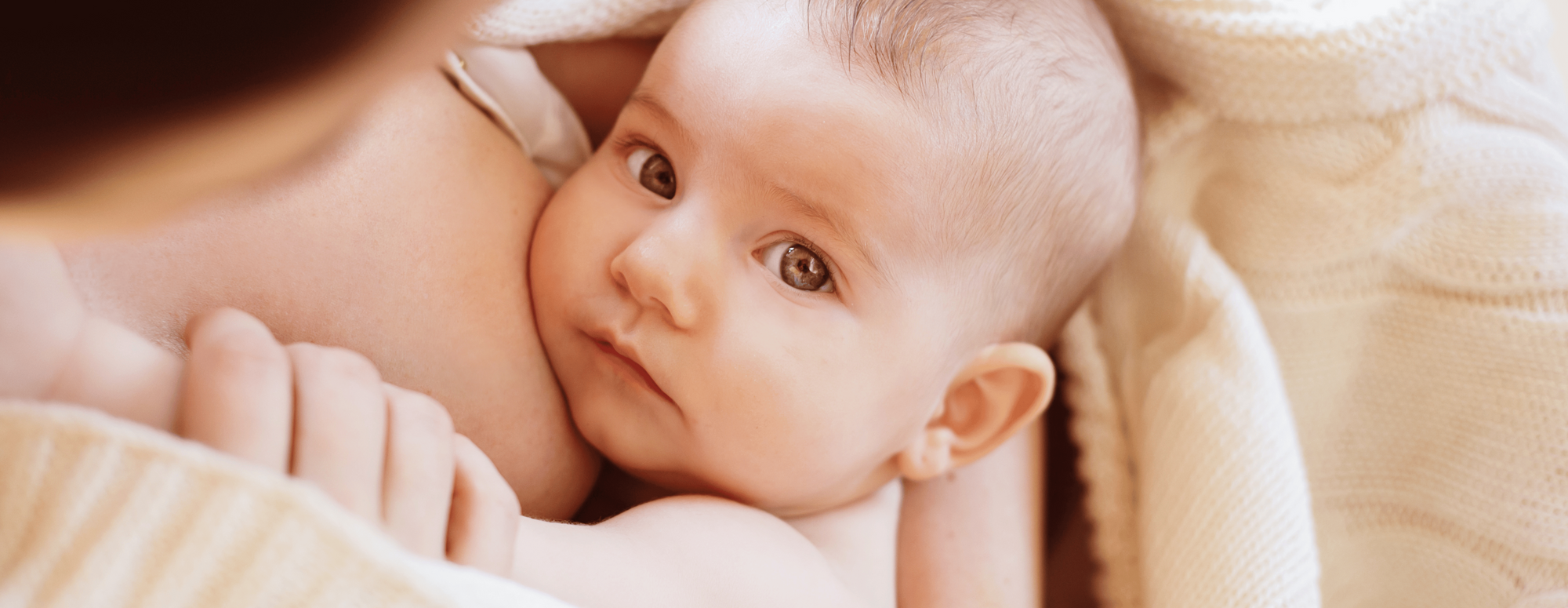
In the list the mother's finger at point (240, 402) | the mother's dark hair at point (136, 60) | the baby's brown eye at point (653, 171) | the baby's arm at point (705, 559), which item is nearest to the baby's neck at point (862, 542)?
the baby's arm at point (705, 559)

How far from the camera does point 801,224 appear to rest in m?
0.90

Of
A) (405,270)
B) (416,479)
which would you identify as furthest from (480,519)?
(405,270)

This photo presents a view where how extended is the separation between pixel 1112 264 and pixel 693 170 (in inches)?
25.4

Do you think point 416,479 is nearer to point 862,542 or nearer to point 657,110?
point 657,110

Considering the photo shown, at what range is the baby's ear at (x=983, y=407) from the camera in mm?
1023

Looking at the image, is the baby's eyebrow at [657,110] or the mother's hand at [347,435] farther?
the baby's eyebrow at [657,110]

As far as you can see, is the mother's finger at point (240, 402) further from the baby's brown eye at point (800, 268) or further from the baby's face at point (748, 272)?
the baby's brown eye at point (800, 268)

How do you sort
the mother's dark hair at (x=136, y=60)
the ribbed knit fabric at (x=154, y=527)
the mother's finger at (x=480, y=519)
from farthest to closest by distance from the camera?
1. the mother's finger at (x=480, y=519)
2. the ribbed knit fabric at (x=154, y=527)
3. the mother's dark hair at (x=136, y=60)

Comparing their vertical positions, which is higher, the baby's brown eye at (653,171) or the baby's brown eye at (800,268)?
the baby's brown eye at (653,171)

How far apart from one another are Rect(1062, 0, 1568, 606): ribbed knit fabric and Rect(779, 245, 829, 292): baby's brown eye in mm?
493

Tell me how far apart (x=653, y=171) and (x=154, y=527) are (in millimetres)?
578

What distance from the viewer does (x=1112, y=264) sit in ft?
4.25

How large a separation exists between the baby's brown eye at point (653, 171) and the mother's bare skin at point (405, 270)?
11 cm

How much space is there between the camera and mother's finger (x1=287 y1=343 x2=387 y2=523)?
1.67 ft
